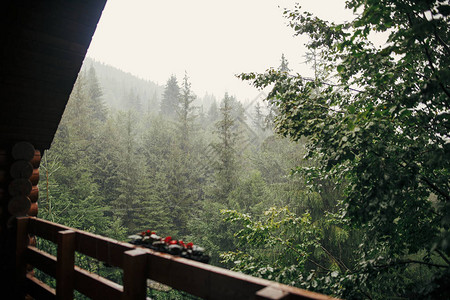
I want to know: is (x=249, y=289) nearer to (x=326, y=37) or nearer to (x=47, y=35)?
(x=47, y=35)

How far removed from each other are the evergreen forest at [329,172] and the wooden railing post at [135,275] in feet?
5.39

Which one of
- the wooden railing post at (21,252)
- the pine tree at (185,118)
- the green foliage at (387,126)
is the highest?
the pine tree at (185,118)

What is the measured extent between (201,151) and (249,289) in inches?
935

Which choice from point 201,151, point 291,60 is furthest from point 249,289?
point 201,151

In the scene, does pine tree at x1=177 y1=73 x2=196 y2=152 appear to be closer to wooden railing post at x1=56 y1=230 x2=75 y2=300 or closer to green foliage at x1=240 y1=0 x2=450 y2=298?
green foliage at x1=240 y1=0 x2=450 y2=298

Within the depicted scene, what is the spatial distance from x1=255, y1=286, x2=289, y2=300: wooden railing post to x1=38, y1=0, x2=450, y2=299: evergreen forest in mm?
1095

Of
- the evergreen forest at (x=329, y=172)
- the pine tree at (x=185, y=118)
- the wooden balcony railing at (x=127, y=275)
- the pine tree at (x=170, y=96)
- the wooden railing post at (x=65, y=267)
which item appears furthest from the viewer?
the pine tree at (x=170, y=96)

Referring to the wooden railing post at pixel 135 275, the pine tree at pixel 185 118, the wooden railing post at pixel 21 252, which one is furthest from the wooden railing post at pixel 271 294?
the pine tree at pixel 185 118

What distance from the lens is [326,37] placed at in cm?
357

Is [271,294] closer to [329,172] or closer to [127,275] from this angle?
[127,275]

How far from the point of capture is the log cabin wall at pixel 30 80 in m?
2.04

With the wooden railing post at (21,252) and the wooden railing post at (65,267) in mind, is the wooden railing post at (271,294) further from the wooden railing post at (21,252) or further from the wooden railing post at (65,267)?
the wooden railing post at (21,252)

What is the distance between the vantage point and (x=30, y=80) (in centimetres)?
253

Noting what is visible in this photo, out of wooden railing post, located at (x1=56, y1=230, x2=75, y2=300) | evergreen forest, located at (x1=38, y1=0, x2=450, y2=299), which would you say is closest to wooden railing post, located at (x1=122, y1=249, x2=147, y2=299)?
wooden railing post, located at (x1=56, y1=230, x2=75, y2=300)
